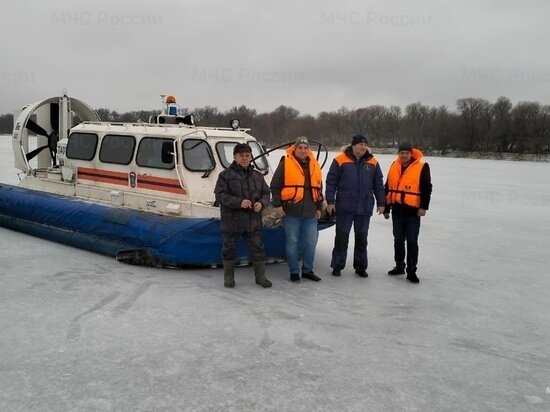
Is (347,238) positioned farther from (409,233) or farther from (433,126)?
(433,126)

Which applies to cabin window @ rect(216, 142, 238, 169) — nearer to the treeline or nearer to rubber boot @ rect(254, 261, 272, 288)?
rubber boot @ rect(254, 261, 272, 288)

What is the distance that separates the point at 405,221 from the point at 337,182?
2.36ft

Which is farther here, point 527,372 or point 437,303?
point 437,303

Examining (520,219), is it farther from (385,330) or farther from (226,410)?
(226,410)

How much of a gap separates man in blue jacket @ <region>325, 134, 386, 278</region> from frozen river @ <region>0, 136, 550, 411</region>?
481 mm

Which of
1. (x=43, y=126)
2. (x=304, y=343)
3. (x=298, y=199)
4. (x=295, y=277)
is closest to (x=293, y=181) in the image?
(x=298, y=199)

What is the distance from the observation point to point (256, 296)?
391 centimetres

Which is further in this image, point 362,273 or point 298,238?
point 362,273

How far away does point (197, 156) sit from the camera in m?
5.23

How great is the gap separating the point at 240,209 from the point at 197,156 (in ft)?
4.37

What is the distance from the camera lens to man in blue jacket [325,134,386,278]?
447 cm

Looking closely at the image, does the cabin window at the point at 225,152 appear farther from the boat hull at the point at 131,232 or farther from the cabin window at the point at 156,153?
the boat hull at the point at 131,232

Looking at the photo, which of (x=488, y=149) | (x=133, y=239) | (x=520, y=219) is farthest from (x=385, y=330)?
(x=488, y=149)

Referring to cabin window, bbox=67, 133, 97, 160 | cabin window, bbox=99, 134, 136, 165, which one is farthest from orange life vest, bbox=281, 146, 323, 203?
Answer: cabin window, bbox=67, 133, 97, 160
